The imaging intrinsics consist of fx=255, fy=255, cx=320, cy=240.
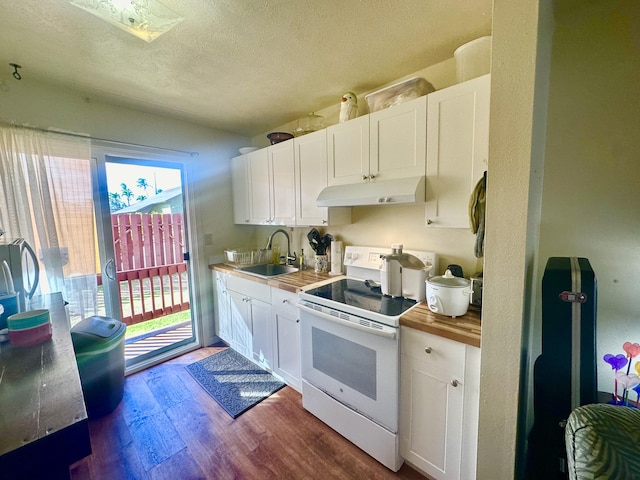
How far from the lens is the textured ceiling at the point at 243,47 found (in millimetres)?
1267

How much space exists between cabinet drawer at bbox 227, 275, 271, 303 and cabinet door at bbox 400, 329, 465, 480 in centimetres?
125

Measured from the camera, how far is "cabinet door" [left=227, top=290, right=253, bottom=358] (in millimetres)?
2484

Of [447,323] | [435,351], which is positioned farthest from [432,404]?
[447,323]

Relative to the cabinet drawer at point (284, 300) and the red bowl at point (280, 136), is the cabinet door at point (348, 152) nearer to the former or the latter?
the red bowl at point (280, 136)

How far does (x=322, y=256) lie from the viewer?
2.46 metres

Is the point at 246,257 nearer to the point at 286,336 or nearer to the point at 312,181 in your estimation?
the point at 286,336

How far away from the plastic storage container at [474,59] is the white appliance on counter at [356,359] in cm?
108

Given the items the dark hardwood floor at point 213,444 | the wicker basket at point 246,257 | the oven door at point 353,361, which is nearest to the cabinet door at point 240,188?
the wicker basket at point 246,257

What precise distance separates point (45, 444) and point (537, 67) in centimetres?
188

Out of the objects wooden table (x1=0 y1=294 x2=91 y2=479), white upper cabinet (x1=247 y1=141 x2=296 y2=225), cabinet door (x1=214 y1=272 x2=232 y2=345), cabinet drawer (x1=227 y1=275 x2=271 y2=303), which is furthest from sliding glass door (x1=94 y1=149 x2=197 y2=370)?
wooden table (x1=0 y1=294 x2=91 y2=479)

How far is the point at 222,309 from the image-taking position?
2.85 m

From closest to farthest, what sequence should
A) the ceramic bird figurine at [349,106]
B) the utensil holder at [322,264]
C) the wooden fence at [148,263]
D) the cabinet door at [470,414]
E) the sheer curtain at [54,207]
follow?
the cabinet door at [470,414] → the sheer curtain at [54,207] → the ceramic bird figurine at [349,106] → the utensil holder at [322,264] → the wooden fence at [148,263]

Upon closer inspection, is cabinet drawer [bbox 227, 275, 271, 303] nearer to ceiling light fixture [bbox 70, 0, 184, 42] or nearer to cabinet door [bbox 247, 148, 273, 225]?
cabinet door [bbox 247, 148, 273, 225]

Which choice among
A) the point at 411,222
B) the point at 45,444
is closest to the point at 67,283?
the point at 45,444
